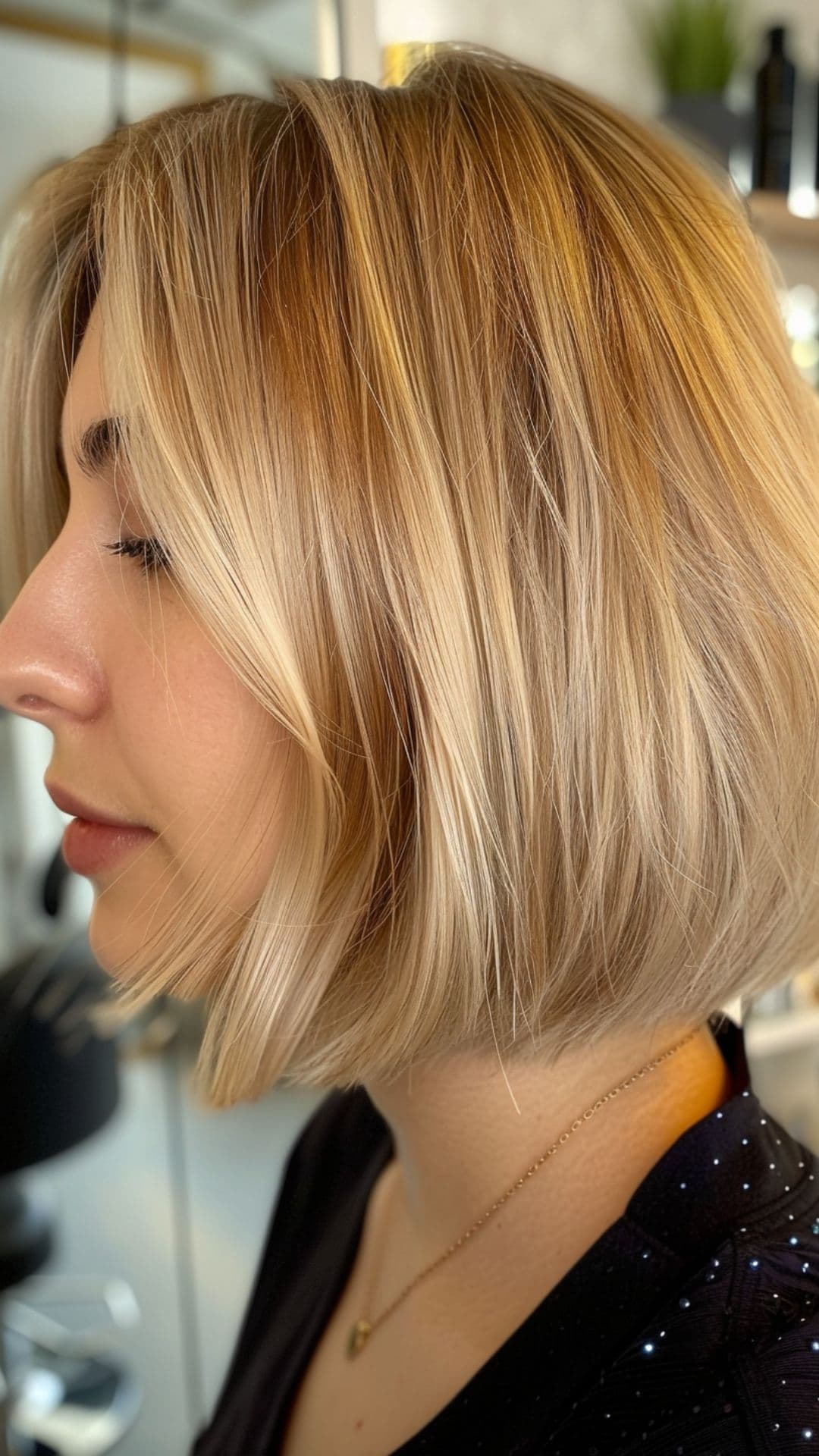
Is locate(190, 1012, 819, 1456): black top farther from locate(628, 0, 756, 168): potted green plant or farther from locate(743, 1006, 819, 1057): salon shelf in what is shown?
locate(628, 0, 756, 168): potted green plant

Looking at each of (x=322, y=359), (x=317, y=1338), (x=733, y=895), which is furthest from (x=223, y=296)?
(x=317, y=1338)

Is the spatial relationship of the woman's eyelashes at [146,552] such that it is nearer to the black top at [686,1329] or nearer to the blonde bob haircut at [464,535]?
the blonde bob haircut at [464,535]

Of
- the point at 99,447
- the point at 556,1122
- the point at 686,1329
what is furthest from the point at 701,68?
the point at 686,1329

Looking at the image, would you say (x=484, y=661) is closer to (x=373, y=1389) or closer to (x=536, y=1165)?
(x=536, y=1165)

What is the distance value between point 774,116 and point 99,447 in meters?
1.24

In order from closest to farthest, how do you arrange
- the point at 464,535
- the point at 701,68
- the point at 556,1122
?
the point at 464,535, the point at 556,1122, the point at 701,68

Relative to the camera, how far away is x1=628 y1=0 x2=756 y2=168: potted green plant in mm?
1359

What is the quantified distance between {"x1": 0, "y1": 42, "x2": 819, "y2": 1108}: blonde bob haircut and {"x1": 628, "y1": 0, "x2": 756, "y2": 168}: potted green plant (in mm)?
958

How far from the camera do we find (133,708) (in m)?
0.55

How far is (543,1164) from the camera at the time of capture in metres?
0.61

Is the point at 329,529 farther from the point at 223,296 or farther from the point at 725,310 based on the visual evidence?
the point at 725,310

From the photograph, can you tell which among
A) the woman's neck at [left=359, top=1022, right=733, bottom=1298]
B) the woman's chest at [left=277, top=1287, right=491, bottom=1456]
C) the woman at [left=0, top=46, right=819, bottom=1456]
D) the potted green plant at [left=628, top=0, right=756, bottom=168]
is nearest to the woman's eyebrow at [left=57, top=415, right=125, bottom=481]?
the woman at [left=0, top=46, right=819, bottom=1456]

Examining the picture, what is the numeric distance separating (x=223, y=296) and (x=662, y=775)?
1.03 feet

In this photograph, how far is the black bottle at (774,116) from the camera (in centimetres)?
136
